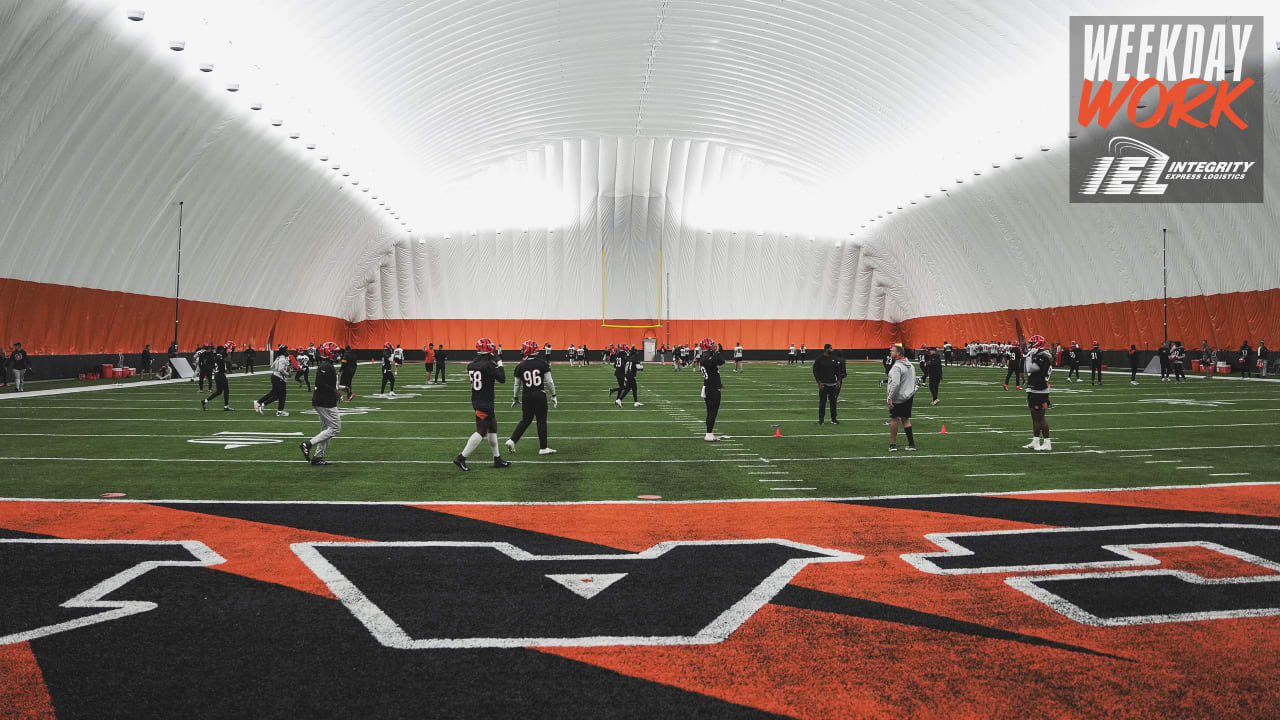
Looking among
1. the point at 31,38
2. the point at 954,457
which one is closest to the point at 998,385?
the point at 954,457

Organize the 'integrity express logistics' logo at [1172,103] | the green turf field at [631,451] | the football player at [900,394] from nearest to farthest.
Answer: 1. the green turf field at [631,451]
2. the football player at [900,394]
3. the 'integrity express logistics' logo at [1172,103]

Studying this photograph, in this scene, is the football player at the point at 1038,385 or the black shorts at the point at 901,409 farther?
the black shorts at the point at 901,409

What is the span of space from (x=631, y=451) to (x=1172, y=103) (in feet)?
106

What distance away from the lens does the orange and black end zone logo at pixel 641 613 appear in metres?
4.42

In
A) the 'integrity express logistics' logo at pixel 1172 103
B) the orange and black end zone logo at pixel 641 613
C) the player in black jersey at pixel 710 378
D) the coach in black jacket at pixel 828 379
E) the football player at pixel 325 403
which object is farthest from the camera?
the 'integrity express logistics' logo at pixel 1172 103

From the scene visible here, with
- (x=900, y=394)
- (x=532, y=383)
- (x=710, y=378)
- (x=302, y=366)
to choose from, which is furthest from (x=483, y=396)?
(x=302, y=366)

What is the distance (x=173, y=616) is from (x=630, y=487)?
608 centimetres

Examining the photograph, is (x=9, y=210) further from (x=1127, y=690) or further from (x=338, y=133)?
(x=1127, y=690)

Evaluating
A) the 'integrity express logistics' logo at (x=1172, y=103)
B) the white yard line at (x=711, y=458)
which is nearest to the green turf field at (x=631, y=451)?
the white yard line at (x=711, y=458)

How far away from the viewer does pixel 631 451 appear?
14.7 metres

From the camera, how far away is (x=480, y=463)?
43.4ft

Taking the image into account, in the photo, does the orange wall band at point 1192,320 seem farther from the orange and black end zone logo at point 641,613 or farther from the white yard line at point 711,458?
the orange and black end zone logo at point 641,613

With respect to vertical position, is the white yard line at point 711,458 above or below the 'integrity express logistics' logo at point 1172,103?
below

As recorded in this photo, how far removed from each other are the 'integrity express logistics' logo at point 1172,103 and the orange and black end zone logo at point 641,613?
29799 mm
